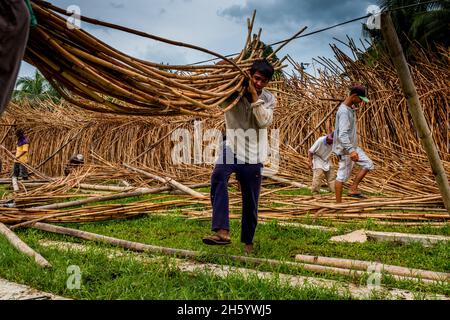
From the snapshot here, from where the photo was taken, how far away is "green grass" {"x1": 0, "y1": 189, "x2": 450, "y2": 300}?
2.48 m

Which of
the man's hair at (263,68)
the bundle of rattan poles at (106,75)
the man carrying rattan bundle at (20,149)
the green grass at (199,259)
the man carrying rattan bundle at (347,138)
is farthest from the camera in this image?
the man carrying rattan bundle at (20,149)

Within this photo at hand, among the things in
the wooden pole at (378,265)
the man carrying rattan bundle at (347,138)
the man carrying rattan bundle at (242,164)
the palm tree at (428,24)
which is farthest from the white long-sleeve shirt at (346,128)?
the palm tree at (428,24)

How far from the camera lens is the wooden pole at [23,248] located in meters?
3.11

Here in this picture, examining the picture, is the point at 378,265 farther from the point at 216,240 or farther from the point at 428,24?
the point at 428,24

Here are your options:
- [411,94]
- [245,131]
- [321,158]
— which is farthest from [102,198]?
[411,94]

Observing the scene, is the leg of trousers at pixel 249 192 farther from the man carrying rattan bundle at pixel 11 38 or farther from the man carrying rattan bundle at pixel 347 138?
the man carrying rattan bundle at pixel 347 138

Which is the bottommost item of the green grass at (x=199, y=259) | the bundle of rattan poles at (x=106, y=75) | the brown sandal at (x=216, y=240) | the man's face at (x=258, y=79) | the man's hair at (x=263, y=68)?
the green grass at (x=199, y=259)

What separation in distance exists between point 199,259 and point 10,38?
231 centimetres

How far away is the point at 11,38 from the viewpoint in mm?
1341

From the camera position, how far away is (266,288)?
97.7 inches

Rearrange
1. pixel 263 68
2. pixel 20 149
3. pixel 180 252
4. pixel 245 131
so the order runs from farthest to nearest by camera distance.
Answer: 1. pixel 20 149
2. pixel 245 131
3. pixel 180 252
4. pixel 263 68

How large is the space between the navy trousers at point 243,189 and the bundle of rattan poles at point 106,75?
2.34ft

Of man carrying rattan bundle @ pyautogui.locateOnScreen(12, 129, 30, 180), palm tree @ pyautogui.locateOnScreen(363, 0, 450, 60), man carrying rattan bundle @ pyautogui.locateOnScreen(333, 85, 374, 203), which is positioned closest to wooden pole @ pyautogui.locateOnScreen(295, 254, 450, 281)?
man carrying rattan bundle @ pyautogui.locateOnScreen(333, 85, 374, 203)
